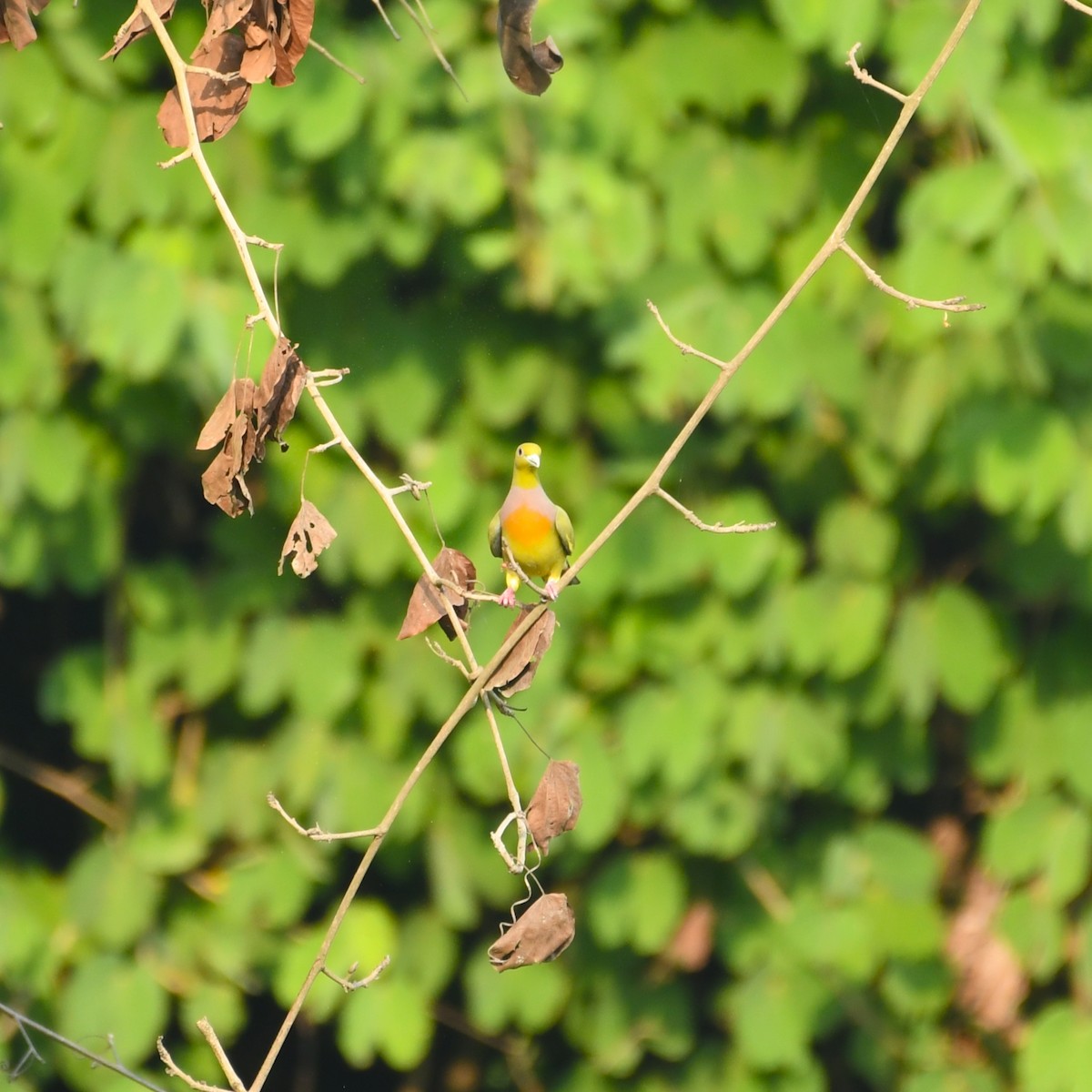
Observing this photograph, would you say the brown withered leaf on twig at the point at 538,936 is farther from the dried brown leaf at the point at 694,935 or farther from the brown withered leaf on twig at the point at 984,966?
the brown withered leaf on twig at the point at 984,966

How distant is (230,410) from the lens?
4.61 feet

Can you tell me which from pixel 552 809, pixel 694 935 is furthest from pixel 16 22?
pixel 694 935

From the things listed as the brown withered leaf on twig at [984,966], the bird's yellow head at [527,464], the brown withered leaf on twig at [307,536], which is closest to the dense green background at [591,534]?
the brown withered leaf on twig at [984,966]

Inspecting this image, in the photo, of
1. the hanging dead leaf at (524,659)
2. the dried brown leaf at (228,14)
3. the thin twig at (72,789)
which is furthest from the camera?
the thin twig at (72,789)

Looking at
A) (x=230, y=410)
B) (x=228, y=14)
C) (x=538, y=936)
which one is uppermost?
(x=228, y=14)

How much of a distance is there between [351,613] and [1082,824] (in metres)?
1.58

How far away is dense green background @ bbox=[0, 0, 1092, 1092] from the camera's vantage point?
9.23ft

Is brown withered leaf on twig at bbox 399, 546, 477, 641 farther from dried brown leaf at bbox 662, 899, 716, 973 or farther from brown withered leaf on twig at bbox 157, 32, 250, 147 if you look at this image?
dried brown leaf at bbox 662, 899, 716, 973

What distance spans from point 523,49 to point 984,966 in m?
2.69

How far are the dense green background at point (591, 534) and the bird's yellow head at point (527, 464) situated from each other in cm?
76

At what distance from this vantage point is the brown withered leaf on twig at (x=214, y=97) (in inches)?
61.6

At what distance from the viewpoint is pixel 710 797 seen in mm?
3186

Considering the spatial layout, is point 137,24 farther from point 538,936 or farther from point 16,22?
point 538,936

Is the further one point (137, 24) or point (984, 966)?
point (984, 966)
